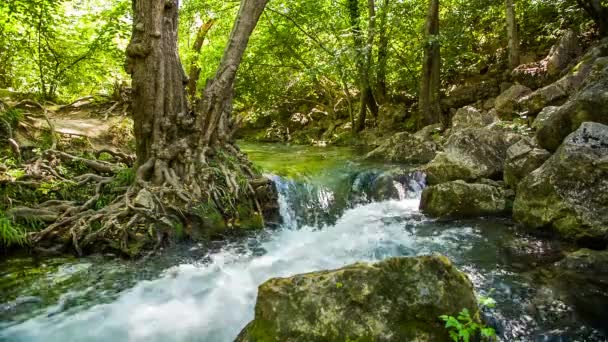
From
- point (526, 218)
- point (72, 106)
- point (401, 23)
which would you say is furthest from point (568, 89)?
point (72, 106)

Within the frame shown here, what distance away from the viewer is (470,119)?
37.7 feet

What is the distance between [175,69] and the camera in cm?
693

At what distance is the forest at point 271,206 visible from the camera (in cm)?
317

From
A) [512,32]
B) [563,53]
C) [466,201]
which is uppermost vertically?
[512,32]

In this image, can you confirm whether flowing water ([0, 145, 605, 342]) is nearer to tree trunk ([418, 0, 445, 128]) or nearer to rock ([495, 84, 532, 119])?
rock ([495, 84, 532, 119])

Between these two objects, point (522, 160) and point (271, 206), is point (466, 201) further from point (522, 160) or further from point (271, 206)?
point (271, 206)

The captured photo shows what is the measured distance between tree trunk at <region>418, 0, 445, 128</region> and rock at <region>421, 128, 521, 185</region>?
4.94m

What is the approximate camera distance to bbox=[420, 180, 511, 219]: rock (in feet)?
24.0

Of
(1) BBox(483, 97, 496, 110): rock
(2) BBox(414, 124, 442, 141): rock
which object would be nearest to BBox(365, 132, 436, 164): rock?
(2) BBox(414, 124, 442, 141): rock

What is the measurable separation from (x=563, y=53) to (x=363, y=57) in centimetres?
586

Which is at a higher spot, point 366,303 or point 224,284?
point 366,303

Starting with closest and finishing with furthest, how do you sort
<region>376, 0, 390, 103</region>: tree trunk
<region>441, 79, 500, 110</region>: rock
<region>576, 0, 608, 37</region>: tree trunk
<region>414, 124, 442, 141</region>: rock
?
<region>576, 0, 608, 37</region>: tree trunk, <region>414, 124, 442, 141</region>: rock, <region>376, 0, 390, 103</region>: tree trunk, <region>441, 79, 500, 110</region>: rock

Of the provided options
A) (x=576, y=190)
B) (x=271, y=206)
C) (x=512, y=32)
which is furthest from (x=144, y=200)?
(x=512, y=32)

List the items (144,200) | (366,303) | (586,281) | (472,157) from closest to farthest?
(366,303) → (586,281) → (144,200) → (472,157)
